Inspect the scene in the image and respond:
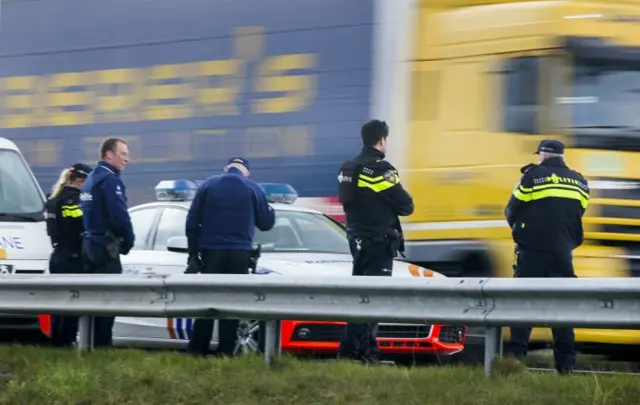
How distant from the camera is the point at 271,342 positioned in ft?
26.6

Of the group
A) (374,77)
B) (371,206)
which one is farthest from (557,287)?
(374,77)

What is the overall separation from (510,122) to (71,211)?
3.79 meters

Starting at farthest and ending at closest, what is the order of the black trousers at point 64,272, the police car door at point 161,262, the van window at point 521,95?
the van window at point 521,95
the police car door at point 161,262
the black trousers at point 64,272

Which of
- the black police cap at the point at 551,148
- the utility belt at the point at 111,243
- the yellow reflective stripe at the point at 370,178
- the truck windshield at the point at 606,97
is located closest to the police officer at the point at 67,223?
the utility belt at the point at 111,243

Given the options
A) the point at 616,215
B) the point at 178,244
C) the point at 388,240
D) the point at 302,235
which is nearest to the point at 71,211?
the point at 178,244

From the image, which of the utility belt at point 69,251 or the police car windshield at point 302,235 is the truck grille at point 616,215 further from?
the utility belt at point 69,251

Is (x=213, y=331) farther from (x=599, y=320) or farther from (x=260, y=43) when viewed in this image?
(x=260, y=43)

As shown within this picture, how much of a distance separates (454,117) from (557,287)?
4906mm

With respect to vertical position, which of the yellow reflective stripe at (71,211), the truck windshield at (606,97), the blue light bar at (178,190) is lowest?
the yellow reflective stripe at (71,211)

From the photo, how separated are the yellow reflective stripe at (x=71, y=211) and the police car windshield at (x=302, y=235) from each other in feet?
5.18

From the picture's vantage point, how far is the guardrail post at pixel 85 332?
8.89 meters

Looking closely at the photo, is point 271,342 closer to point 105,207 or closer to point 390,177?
point 390,177

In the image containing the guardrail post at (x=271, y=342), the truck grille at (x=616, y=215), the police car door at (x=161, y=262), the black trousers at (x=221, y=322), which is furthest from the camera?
the truck grille at (x=616, y=215)

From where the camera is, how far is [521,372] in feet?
24.4
